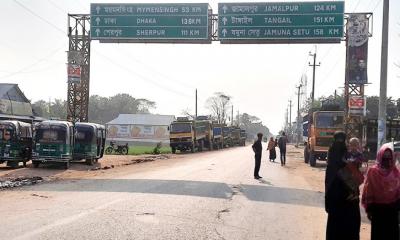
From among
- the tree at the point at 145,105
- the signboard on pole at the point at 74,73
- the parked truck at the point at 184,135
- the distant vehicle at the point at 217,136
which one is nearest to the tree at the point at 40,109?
the parked truck at the point at 184,135

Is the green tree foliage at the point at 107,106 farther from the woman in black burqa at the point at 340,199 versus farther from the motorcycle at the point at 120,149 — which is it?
the woman in black burqa at the point at 340,199

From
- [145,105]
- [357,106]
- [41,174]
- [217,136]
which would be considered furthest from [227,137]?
[145,105]

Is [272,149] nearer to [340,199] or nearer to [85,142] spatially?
[85,142]

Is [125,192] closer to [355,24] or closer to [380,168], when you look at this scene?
[380,168]

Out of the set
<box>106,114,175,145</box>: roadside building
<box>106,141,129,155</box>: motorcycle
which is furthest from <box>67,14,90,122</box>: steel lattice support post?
<box>106,114,175,145</box>: roadside building

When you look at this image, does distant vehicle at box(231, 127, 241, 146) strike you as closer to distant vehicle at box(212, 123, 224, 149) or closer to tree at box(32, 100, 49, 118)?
distant vehicle at box(212, 123, 224, 149)

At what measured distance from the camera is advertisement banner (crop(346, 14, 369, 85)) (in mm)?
27375

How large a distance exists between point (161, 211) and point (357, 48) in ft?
64.8

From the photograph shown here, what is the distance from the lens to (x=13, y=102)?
51.0 metres

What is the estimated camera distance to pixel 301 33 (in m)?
27.5

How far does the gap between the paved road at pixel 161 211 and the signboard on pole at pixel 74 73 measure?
13694mm

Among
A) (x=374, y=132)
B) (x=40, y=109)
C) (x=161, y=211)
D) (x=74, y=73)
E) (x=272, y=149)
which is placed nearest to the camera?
(x=161, y=211)

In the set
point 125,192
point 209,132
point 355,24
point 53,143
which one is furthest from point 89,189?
point 209,132

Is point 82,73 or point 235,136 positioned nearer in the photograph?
point 82,73
